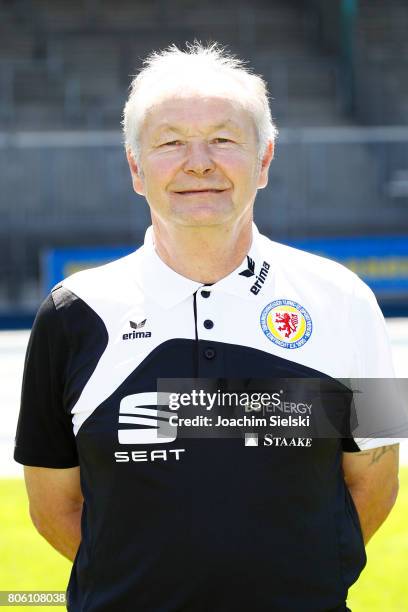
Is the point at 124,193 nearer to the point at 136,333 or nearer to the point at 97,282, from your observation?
the point at 97,282

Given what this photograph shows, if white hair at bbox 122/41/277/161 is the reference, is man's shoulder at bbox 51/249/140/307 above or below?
below

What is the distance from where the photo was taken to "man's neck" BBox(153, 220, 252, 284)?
2324 millimetres

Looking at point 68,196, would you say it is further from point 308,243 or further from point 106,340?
point 106,340

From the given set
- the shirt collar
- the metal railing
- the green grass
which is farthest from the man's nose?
the metal railing

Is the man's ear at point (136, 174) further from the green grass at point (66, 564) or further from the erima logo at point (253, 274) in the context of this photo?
the green grass at point (66, 564)

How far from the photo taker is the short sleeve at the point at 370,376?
2.34m

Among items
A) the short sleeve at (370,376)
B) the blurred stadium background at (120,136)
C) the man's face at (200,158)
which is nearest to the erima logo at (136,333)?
the man's face at (200,158)

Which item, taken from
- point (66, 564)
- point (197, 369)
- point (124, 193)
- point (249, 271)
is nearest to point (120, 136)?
point (124, 193)

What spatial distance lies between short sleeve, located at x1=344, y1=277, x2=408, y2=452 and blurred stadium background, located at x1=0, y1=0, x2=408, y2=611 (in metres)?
5.25

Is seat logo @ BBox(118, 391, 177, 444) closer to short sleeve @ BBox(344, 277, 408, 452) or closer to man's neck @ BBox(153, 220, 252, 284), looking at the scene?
man's neck @ BBox(153, 220, 252, 284)

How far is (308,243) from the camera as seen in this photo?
16.2m

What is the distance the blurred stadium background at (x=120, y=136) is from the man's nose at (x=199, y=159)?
5378 mm

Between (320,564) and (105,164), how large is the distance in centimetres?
1465

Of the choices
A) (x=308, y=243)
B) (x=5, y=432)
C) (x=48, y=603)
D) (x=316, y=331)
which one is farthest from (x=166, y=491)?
(x=308, y=243)
